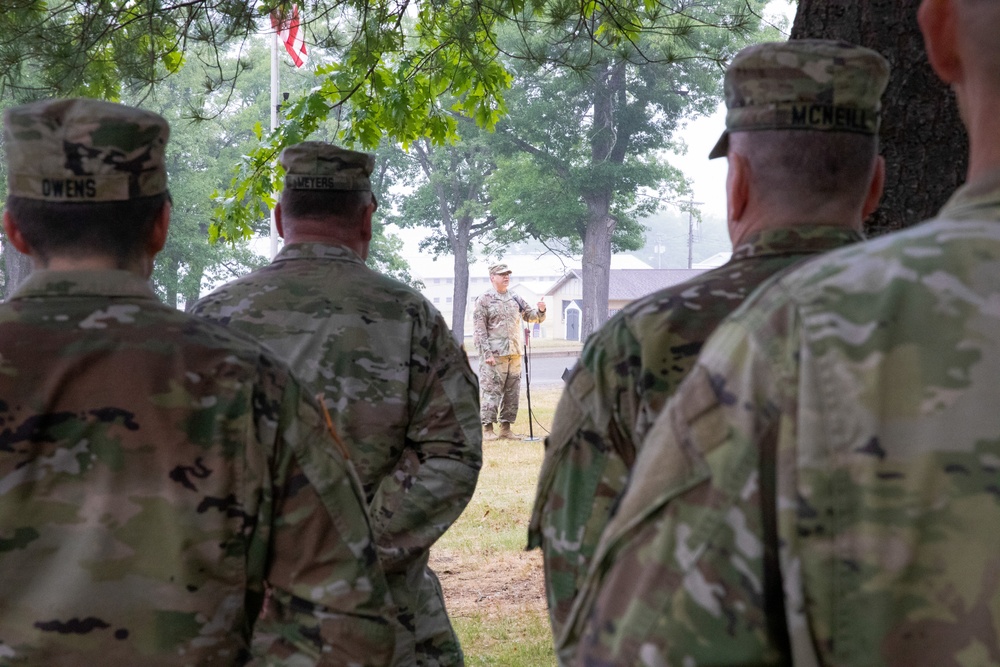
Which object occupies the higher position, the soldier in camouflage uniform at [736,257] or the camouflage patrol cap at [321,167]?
the camouflage patrol cap at [321,167]

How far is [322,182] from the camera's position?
11.9ft

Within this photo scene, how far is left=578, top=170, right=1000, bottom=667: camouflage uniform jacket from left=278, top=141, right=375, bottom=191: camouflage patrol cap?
2608 mm

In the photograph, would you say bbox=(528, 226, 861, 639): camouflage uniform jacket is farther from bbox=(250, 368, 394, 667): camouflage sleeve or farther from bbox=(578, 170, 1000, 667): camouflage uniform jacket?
bbox=(578, 170, 1000, 667): camouflage uniform jacket

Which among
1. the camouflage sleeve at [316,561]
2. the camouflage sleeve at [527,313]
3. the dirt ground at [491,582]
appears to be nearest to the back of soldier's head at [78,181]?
the camouflage sleeve at [316,561]

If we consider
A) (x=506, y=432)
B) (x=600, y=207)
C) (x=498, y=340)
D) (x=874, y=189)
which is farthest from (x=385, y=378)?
(x=600, y=207)

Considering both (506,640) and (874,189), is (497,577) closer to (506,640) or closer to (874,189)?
(506,640)

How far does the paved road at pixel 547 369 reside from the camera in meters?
26.1

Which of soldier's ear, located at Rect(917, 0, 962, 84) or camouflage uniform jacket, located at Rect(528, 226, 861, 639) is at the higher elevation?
soldier's ear, located at Rect(917, 0, 962, 84)

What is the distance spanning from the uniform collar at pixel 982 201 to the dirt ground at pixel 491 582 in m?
5.94

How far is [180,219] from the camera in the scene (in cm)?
3525

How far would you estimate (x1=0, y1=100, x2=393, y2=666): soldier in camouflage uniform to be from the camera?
80.9 inches

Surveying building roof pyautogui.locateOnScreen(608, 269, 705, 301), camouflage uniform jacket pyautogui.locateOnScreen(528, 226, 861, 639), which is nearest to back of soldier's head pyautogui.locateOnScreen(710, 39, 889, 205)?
camouflage uniform jacket pyautogui.locateOnScreen(528, 226, 861, 639)

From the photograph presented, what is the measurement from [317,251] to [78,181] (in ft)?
4.82

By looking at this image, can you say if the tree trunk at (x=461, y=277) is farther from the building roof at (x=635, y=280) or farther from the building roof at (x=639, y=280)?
the building roof at (x=639, y=280)
